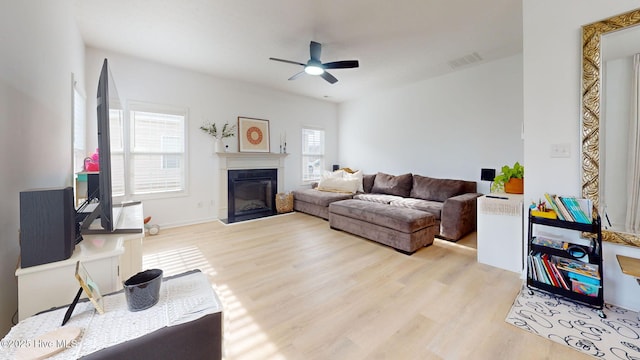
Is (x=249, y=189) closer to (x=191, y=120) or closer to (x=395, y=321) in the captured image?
(x=191, y=120)

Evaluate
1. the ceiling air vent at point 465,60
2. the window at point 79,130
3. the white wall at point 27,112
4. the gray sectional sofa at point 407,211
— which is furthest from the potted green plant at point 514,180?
the window at point 79,130

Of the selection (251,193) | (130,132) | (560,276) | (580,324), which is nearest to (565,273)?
(560,276)

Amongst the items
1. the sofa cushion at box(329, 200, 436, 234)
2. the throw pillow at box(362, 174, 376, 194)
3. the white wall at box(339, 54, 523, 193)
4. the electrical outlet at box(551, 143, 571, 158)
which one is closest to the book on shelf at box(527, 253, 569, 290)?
the electrical outlet at box(551, 143, 571, 158)

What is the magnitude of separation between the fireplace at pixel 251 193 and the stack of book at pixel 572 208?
4.34 meters

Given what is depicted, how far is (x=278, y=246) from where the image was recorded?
128 inches

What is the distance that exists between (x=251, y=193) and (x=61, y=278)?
4128mm

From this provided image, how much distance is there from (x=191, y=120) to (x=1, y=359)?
13.9 feet

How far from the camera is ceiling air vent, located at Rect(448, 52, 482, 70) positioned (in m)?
3.71

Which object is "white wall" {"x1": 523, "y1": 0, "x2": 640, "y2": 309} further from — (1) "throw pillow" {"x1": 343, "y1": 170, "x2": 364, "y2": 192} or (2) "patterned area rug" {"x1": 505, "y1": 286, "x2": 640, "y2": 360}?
(1) "throw pillow" {"x1": 343, "y1": 170, "x2": 364, "y2": 192}

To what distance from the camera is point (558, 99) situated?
211cm

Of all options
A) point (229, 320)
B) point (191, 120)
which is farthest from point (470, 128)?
point (191, 120)

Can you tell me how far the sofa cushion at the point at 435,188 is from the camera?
411 centimetres

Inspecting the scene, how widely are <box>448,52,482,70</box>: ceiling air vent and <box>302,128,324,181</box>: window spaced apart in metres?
3.33

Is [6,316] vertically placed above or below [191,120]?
below
